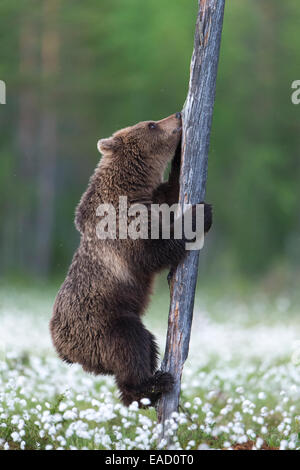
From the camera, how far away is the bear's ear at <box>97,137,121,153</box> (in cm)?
547

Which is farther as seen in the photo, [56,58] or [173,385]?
[56,58]

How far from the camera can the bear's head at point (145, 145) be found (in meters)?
5.30

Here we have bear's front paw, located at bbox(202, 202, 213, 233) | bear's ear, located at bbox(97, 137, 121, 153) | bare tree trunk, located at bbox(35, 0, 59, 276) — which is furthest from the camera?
bare tree trunk, located at bbox(35, 0, 59, 276)

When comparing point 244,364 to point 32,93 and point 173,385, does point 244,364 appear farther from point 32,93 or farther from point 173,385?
point 32,93

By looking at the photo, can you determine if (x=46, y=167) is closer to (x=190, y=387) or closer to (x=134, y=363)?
(x=190, y=387)

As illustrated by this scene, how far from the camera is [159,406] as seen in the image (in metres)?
4.93

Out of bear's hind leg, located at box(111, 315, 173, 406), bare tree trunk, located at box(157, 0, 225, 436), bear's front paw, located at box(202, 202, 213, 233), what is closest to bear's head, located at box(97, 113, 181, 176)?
bare tree trunk, located at box(157, 0, 225, 436)

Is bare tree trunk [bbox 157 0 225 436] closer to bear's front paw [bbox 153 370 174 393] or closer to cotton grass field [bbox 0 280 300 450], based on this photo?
bear's front paw [bbox 153 370 174 393]

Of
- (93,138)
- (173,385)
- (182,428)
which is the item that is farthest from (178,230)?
(93,138)

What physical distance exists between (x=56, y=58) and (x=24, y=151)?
112 inches

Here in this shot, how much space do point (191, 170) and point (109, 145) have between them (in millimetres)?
1004

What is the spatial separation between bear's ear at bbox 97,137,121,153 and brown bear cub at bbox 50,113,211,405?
15 centimetres

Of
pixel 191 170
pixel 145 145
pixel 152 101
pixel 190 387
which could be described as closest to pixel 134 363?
pixel 191 170

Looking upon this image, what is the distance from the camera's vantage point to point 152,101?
17688mm
